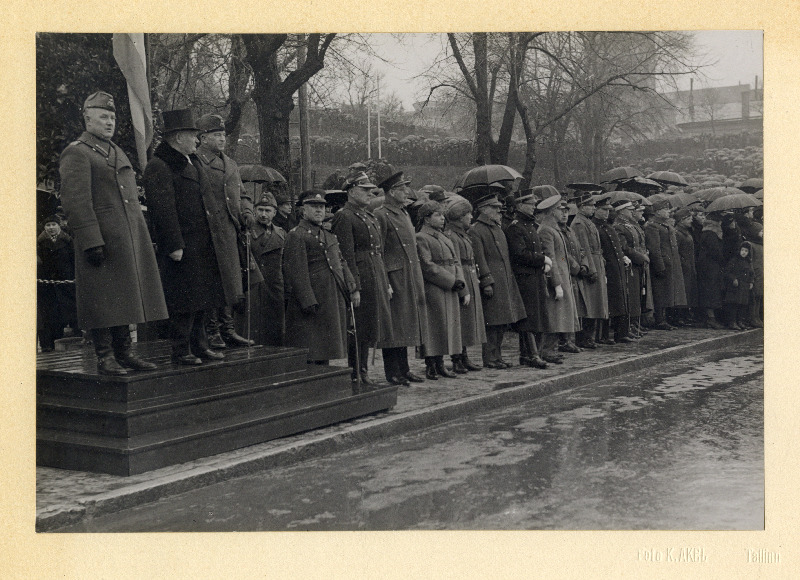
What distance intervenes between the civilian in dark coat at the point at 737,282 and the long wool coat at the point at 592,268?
5.23 feet

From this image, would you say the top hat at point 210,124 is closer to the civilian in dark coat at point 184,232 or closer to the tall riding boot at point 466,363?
the civilian in dark coat at point 184,232

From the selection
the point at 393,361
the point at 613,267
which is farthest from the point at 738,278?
the point at 393,361

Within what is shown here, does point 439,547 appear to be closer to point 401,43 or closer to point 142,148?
point 401,43

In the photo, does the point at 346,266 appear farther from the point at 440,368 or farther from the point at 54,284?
the point at 54,284

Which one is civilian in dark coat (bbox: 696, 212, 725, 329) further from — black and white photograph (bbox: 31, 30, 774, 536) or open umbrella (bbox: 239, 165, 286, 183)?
open umbrella (bbox: 239, 165, 286, 183)

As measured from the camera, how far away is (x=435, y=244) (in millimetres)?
10234

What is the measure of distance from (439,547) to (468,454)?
1561mm

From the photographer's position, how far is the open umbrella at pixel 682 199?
14.3 metres

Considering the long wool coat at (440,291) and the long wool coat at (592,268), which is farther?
the long wool coat at (592,268)

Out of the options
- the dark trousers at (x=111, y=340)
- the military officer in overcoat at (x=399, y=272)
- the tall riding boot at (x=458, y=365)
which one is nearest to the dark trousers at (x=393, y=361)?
the military officer in overcoat at (x=399, y=272)

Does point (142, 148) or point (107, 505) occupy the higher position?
point (142, 148)

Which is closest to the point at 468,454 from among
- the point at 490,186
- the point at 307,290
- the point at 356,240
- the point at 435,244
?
the point at 307,290

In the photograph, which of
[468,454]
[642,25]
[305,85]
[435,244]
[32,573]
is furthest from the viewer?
[435,244]

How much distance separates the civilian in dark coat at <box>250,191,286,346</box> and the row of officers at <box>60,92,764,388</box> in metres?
0.02
